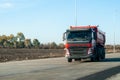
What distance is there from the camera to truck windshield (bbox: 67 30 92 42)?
33250mm

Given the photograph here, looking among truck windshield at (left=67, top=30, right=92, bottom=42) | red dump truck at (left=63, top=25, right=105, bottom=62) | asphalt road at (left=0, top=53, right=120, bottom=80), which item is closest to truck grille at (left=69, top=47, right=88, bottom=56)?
red dump truck at (left=63, top=25, right=105, bottom=62)

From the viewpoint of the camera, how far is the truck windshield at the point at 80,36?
33250mm

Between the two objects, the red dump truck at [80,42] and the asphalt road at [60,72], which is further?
the red dump truck at [80,42]

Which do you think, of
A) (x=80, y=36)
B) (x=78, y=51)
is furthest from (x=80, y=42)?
(x=78, y=51)

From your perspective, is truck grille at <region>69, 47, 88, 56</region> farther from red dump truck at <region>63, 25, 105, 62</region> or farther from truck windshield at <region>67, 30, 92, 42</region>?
truck windshield at <region>67, 30, 92, 42</region>

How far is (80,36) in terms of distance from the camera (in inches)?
1309

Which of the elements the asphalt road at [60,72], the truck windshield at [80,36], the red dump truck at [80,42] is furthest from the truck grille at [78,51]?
the asphalt road at [60,72]

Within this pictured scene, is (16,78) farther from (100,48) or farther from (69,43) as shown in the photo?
(100,48)

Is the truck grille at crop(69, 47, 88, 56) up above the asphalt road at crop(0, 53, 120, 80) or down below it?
above

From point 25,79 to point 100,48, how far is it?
21642 millimetres

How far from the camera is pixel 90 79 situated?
59.7 feet

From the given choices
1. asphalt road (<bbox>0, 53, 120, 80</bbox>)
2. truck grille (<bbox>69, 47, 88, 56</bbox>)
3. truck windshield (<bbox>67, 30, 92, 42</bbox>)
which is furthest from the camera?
truck grille (<bbox>69, 47, 88, 56</bbox>)

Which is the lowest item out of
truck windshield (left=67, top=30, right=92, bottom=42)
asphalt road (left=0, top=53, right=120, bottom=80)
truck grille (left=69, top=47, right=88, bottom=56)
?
asphalt road (left=0, top=53, right=120, bottom=80)

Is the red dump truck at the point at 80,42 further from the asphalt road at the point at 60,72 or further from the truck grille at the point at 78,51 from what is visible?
the asphalt road at the point at 60,72
